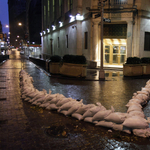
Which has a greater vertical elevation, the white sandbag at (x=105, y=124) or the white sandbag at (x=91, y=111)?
the white sandbag at (x=91, y=111)

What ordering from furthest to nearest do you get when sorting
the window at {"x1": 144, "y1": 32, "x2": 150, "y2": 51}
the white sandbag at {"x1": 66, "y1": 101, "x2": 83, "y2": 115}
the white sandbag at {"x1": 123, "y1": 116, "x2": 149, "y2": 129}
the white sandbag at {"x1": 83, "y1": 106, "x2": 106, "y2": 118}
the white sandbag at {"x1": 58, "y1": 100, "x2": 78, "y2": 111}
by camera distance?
the window at {"x1": 144, "y1": 32, "x2": 150, "y2": 51}
the white sandbag at {"x1": 58, "y1": 100, "x2": 78, "y2": 111}
the white sandbag at {"x1": 66, "y1": 101, "x2": 83, "y2": 115}
the white sandbag at {"x1": 83, "y1": 106, "x2": 106, "y2": 118}
the white sandbag at {"x1": 123, "y1": 116, "x2": 149, "y2": 129}

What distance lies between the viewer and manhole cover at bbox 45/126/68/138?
15.4ft

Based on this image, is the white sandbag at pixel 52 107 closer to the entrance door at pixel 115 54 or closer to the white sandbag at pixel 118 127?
the white sandbag at pixel 118 127

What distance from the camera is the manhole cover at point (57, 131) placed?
4.70 metres

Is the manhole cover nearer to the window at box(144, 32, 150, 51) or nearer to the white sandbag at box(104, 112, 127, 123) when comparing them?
the white sandbag at box(104, 112, 127, 123)

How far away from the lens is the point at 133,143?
4.35 metres

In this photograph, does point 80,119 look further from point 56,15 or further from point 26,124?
point 56,15

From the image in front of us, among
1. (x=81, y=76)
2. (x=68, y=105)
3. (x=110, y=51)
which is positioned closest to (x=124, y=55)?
(x=110, y=51)

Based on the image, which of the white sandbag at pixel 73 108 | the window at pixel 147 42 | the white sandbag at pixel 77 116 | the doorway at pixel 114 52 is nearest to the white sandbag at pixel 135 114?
the white sandbag at pixel 77 116

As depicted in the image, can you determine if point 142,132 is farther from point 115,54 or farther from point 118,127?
point 115,54

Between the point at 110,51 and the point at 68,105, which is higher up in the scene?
the point at 110,51

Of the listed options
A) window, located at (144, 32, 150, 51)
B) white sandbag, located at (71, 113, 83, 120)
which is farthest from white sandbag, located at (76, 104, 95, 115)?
window, located at (144, 32, 150, 51)

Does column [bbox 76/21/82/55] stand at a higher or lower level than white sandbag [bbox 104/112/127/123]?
higher

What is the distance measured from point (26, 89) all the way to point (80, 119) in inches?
140
